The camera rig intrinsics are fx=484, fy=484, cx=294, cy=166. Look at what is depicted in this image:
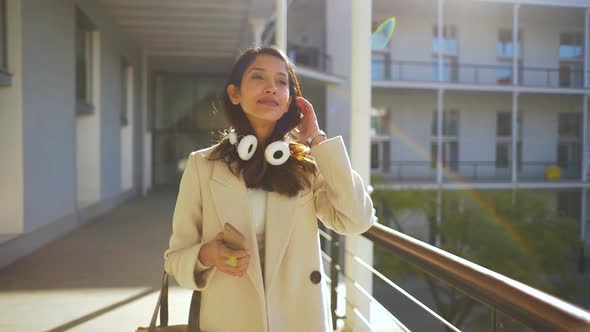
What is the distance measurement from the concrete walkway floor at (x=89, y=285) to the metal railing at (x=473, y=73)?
32.5 feet

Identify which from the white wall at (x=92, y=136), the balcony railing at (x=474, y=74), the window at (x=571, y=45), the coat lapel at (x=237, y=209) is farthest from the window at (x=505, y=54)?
the coat lapel at (x=237, y=209)

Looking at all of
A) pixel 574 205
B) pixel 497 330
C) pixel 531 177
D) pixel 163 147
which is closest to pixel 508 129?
pixel 531 177

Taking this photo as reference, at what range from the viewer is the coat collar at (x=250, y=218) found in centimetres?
123

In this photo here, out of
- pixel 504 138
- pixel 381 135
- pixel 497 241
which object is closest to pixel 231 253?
pixel 497 241

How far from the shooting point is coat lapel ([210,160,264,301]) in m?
1.22

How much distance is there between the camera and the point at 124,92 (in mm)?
10648

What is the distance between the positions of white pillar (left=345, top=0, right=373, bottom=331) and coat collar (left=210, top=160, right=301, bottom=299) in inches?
62.6

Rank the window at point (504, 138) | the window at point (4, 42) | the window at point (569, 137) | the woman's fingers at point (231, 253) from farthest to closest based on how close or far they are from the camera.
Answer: the window at point (569, 137) < the window at point (504, 138) < the window at point (4, 42) < the woman's fingers at point (231, 253)

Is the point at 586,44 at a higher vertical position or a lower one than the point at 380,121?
higher

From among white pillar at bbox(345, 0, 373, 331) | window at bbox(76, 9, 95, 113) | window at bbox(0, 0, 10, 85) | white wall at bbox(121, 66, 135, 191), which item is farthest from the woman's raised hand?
white wall at bbox(121, 66, 135, 191)

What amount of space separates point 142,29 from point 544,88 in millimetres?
11349

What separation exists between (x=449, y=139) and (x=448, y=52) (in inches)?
105

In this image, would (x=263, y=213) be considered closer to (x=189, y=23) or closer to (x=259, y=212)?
(x=259, y=212)

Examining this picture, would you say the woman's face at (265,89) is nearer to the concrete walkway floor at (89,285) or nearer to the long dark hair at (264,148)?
the long dark hair at (264,148)
